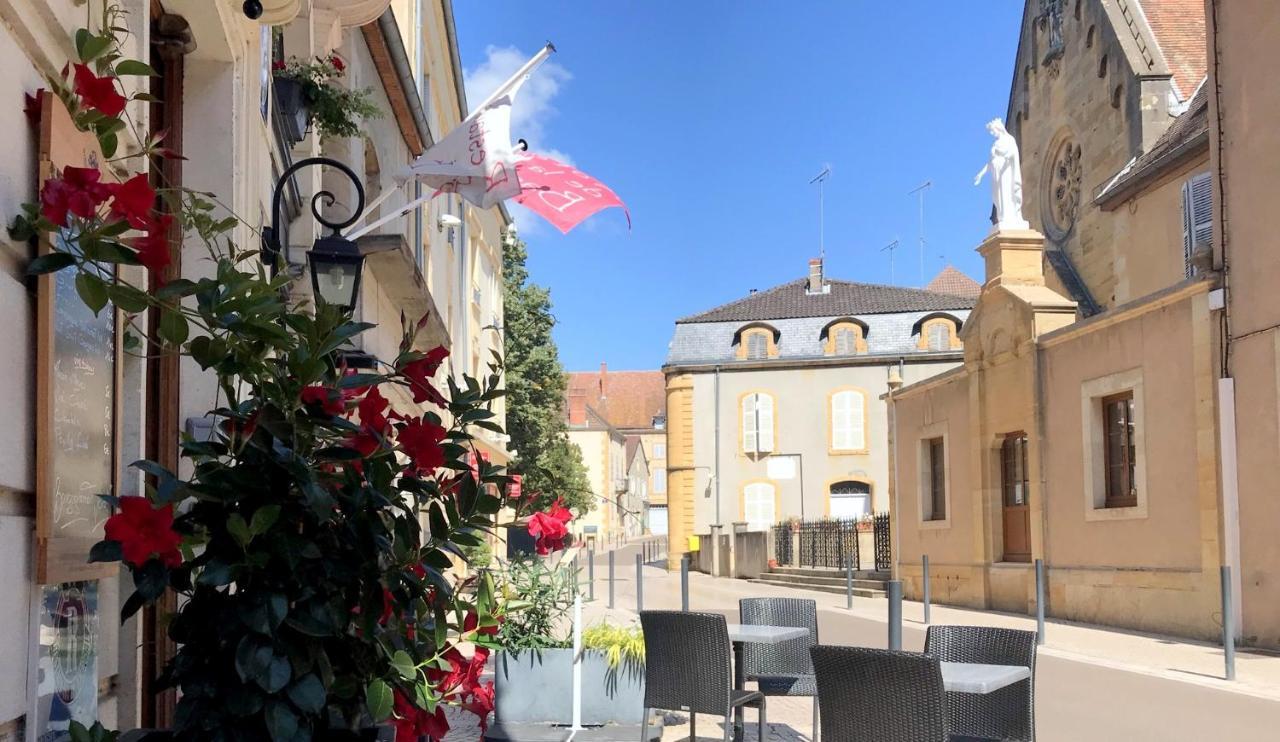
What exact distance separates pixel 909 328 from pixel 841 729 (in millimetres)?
38444

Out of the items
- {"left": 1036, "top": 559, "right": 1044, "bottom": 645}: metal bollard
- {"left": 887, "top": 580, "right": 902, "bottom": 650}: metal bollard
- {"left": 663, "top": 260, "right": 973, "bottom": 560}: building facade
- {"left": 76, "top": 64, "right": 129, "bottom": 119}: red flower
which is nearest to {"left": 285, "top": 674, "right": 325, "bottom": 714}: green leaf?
{"left": 76, "top": 64, "right": 129, "bottom": 119}: red flower

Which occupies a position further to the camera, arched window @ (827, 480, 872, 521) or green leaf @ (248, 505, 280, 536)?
arched window @ (827, 480, 872, 521)

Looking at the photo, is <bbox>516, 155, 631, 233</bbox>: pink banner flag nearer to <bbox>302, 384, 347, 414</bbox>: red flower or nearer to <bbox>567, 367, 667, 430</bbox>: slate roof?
<bbox>302, 384, 347, 414</bbox>: red flower

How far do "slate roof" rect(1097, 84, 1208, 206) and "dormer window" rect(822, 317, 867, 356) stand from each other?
18.6 metres

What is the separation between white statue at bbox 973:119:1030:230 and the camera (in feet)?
61.9

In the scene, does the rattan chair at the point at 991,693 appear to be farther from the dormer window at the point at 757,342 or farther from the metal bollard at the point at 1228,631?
the dormer window at the point at 757,342

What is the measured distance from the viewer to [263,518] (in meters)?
2.03

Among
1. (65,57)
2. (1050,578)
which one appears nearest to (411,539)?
(65,57)

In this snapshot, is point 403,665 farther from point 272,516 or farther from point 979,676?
point 979,676

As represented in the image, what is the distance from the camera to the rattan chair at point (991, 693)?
4969 millimetres

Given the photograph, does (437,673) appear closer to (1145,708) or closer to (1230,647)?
(1145,708)

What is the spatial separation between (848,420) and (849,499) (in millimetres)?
2709

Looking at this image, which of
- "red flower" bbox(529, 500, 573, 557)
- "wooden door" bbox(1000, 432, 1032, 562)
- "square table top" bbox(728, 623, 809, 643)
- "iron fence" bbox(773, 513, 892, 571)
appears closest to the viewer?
"red flower" bbox(529, 500, 573, 557)

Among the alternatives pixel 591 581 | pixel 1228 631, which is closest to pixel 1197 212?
pixel 1228 631
